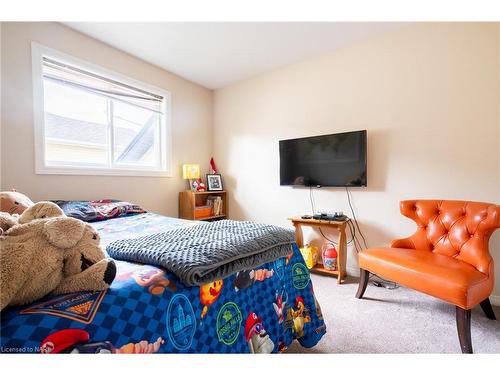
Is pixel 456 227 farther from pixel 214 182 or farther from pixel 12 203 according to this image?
pixel 12 203

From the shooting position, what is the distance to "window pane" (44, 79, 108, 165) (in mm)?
2254

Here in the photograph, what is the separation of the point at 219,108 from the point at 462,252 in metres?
3.35

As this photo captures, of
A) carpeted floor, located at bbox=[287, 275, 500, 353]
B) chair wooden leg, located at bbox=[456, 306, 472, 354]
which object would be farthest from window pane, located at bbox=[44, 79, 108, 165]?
chair wooden leg, located at bbox=[456, 306, 472, 354]

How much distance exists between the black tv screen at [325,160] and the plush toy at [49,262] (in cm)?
237

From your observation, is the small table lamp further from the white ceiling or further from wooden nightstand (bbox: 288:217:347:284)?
wooden nightstand (bbox: 288:217:347:284)

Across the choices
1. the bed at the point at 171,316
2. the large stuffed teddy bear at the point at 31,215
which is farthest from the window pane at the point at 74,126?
the large stuffed teddy bear at the point at 31,215

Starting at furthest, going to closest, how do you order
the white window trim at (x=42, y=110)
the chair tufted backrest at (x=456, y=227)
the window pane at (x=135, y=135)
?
the window pane at (x=135, y=135), the white window trim at (x=42, y=110), the chair tufted backrest at (x=456, y=227)

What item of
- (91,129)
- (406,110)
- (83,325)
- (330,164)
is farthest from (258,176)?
(83,325)

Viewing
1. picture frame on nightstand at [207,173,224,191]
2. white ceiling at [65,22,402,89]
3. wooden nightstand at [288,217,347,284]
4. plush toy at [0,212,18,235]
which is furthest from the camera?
picture frame on nightstand at [207,173,224,191]

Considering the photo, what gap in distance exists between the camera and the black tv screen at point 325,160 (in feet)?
8.13

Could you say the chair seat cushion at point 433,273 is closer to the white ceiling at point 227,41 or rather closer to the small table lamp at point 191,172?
the white ceiling at point 227,41

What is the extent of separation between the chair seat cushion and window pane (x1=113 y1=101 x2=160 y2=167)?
2.74m

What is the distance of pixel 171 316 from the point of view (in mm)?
744

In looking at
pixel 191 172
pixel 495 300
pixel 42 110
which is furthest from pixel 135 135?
pixel 495 300
